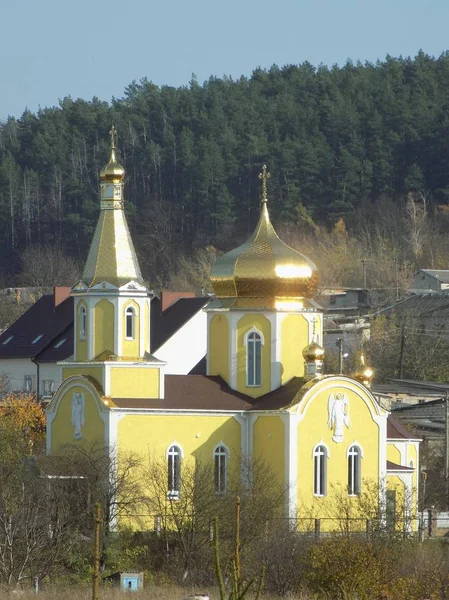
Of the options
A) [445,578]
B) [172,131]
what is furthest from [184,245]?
[445,578]

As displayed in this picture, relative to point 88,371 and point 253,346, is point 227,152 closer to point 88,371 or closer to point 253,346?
point 253,346

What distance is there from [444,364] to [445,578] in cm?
3485

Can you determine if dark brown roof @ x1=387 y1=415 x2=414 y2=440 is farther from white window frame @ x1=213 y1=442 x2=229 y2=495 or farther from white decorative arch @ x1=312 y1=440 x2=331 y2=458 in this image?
white window frame @ x1=213 y1=442 x2=229 y2=495

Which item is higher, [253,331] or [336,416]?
[253,331]

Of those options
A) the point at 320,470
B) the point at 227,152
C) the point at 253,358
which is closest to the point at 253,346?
the point at 253,358

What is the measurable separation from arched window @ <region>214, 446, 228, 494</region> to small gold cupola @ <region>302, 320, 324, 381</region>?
229 cm

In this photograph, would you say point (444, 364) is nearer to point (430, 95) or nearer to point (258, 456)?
point (258, 456)

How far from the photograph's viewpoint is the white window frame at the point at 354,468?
43.0 m

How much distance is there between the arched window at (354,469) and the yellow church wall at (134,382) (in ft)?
13.8

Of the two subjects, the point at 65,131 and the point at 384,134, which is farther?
the point at 65,131

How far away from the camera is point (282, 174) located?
338 ft

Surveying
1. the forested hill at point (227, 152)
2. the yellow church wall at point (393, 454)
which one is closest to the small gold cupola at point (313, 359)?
the yellow church wall at point (393, 454)

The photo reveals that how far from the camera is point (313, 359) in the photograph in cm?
4319

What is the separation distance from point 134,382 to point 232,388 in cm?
258
